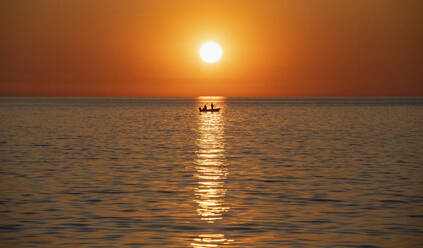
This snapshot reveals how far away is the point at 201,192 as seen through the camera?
2464cm

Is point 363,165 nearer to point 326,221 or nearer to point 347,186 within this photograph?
point 347,186

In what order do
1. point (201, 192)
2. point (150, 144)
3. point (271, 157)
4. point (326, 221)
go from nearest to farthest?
point (326, 221), point (201, 192), point (271, 157), point (150, 144)

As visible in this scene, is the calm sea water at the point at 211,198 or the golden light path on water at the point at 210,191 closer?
the golden light path on water at the point at 210,191

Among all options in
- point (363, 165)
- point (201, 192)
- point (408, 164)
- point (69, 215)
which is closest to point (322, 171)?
point (363, 165)

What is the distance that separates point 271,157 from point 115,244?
23540mm

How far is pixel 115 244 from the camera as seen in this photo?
16078 mm

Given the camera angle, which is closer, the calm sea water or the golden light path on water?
the golden light path on water

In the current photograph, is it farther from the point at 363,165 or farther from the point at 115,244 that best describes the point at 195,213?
the point at 363,165

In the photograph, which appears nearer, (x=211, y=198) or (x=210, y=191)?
(x=211, y=198)

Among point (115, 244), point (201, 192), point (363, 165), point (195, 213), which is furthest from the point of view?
point (363, 165)

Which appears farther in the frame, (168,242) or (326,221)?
(326,221)

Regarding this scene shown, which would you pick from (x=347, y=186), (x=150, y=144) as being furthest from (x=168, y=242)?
(x=150, y=144)

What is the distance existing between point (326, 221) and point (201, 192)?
6876 millimetres

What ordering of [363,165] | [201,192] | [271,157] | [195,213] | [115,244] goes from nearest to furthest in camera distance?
1. [115,244]
2. [195,213]
3. [201,192]
4. [363,165]
5. [271,157]
